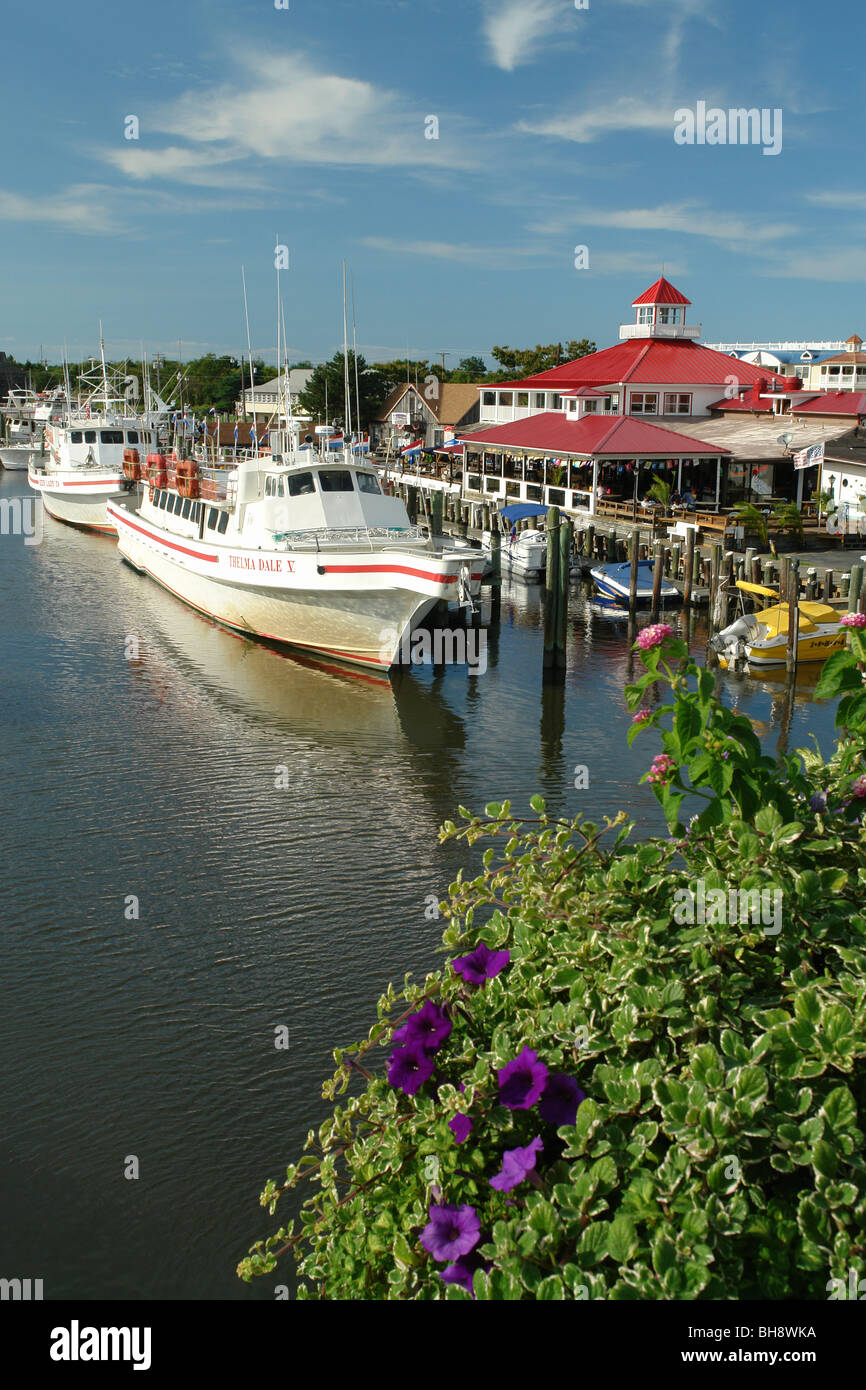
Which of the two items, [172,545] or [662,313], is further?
[662,313]

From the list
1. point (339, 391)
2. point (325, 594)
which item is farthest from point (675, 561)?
point (339, 391)

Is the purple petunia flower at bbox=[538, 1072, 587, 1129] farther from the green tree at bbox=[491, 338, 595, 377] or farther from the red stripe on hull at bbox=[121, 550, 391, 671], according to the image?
the green tree at bbox=[491, 338, 595, 377]

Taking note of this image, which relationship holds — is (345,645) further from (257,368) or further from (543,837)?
(257,368)

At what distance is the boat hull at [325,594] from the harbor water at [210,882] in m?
0.81

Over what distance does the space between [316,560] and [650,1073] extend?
1981cm

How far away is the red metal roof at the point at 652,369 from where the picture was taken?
50.8 metres

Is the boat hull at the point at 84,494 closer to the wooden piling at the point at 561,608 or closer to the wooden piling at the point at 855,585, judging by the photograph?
the wooden piling at the point at 561,608

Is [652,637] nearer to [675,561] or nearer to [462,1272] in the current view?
[462,1272]

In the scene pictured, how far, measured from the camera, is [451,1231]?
3.33 metres

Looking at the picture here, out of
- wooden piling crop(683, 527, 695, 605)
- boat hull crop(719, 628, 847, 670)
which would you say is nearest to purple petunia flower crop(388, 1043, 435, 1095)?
boat hull crop(719, 628, 847, 670)

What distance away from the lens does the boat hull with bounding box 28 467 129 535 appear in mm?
48344

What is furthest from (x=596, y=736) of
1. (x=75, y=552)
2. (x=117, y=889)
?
(x=75, y=552)

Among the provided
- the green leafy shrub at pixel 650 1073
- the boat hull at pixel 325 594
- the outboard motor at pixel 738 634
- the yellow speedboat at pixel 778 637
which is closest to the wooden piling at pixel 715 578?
the outboard motor at pixel 738 634

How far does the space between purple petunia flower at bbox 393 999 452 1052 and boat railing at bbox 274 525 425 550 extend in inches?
768
